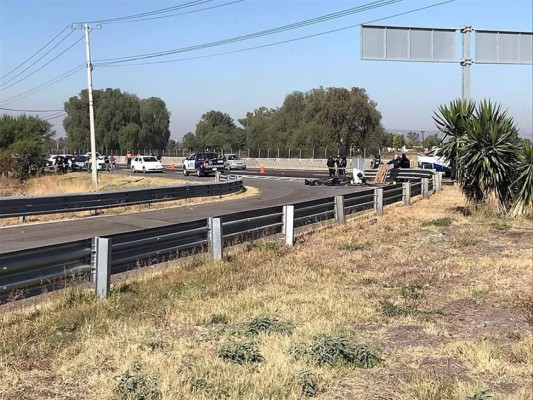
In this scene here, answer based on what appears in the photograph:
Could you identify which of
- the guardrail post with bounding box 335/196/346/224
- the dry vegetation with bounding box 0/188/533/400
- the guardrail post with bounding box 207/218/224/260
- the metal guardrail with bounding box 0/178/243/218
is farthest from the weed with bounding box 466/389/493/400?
the metal guardrail with bounding box 0/178/243/218

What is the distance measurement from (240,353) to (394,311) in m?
2.45

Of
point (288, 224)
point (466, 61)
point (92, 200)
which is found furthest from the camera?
point (466, 61)

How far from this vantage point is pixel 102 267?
7.16 metres

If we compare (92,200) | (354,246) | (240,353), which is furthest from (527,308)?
(92,200)

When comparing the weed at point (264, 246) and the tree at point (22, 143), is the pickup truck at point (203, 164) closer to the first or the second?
the tree at point (22, 143)

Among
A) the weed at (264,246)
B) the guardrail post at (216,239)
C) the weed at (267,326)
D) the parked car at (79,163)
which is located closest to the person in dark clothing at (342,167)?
the weed at (264,246)

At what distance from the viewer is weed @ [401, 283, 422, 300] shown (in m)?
7.45

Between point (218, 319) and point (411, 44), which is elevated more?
point (411, 44)

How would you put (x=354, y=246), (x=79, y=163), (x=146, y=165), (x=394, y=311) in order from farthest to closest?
1. (x=79, y=163)
2. (x=146, y=165)
3. (x=354, y=246)
4. (x=394, y=311)

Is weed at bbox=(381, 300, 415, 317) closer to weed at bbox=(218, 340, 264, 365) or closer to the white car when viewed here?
weed at bbox=(218, 340, 264, 365)

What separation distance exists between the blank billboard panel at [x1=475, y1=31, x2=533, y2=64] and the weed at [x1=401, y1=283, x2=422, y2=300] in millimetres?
20270

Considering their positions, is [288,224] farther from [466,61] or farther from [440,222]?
[466,61]

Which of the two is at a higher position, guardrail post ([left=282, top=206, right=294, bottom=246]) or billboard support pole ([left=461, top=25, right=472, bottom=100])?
billboard support pole ([left=461, top=25, right=472, bottom=100])

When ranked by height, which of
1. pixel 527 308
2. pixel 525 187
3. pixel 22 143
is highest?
pixel 22 143
